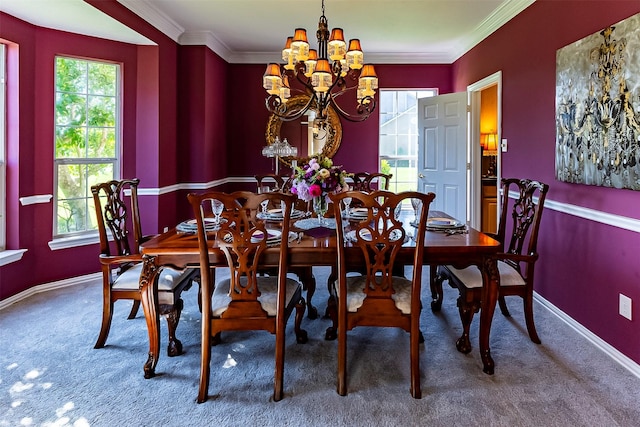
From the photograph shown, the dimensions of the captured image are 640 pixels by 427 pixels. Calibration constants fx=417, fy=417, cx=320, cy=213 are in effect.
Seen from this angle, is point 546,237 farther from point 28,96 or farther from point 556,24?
point 28,96

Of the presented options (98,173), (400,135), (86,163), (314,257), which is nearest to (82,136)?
(86,163)

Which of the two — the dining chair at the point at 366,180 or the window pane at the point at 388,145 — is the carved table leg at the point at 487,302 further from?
the window pane at the point at 388,145

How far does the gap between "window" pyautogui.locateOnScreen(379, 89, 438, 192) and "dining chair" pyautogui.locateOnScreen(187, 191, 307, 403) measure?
4072 millimetres

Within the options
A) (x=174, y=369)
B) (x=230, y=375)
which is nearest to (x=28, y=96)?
(x=174, y=369)

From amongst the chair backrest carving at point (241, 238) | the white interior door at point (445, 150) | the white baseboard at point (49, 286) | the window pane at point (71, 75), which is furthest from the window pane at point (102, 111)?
the white interior door at point (445, 150)

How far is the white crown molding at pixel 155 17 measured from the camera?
11.9 ft

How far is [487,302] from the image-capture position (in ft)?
7.21

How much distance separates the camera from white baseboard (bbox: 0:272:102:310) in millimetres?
3320

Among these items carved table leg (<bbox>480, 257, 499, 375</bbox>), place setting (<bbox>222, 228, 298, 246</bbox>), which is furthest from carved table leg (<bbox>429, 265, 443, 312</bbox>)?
place setting (<bbox>222, 228, 298, 246</bbox>)

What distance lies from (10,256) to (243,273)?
2441 mm

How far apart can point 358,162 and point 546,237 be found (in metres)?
3.04

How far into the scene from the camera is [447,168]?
5.11 metres

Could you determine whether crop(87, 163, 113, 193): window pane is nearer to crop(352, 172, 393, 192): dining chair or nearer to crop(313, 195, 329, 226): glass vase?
crop(352, 172, 393, 192): dining chair

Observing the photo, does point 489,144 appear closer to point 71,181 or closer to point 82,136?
point 82,136
